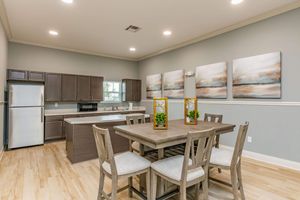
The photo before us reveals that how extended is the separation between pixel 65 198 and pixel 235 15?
13.8 ft

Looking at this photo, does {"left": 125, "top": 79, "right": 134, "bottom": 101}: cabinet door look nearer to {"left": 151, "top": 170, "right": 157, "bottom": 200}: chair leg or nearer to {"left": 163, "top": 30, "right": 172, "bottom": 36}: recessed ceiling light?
{"left": 163, "top": 30, "right": 172, "bottom": 36}: recessed ceiling light

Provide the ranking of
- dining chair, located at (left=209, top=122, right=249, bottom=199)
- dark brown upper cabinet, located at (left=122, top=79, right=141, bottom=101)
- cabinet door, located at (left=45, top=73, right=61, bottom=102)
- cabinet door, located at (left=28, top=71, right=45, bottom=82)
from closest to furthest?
1. dining chair, located at (left=209, top=122, right=249, bottom=199)
2. cabinet door, located at (left=28, top=71, right=45, bottom=82)
3. cabinet door, located at (left=45, top=73, right=61, bottom=102)
4. dark brown upper cabinet, located at (left=122, top=79, right=141, bottom=101)

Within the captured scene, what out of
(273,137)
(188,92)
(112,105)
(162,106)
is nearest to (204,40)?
(188,92)

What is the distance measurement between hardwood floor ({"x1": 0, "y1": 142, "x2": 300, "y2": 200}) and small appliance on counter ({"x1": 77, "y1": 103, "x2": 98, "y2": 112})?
216 centimetres

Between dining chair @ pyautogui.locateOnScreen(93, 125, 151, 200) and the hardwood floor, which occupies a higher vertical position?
dining chair @ pyautogui.locateOnScreen(93, 125, 151, 200)

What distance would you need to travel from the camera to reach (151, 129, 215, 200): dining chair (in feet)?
5.20

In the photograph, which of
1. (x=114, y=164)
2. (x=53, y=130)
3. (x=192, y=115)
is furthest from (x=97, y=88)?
(x=114, y=164)

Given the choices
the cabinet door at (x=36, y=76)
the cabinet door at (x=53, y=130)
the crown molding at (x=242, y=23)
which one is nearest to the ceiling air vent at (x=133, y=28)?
the crown molding at (x=242, y=23)

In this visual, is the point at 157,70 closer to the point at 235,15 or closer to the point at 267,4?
the point at 235,15

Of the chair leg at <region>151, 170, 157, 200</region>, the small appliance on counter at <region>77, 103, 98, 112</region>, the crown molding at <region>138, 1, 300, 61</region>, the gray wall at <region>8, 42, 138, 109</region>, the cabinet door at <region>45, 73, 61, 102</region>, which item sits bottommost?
the chair leg at <region>151, 170, 157, 200</region>

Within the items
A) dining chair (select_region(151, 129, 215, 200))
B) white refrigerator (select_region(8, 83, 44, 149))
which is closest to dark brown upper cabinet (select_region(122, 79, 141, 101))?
white refrigerator (select_region(8, 83, 44, 149))

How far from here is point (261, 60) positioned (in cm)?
A: 332

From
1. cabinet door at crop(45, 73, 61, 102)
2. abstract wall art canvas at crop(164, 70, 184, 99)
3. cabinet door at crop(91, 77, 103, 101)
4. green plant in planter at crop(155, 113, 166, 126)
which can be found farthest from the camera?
cabinet door at crop(91, 77, 103, 101)

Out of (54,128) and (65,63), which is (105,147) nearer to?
(54,128)
